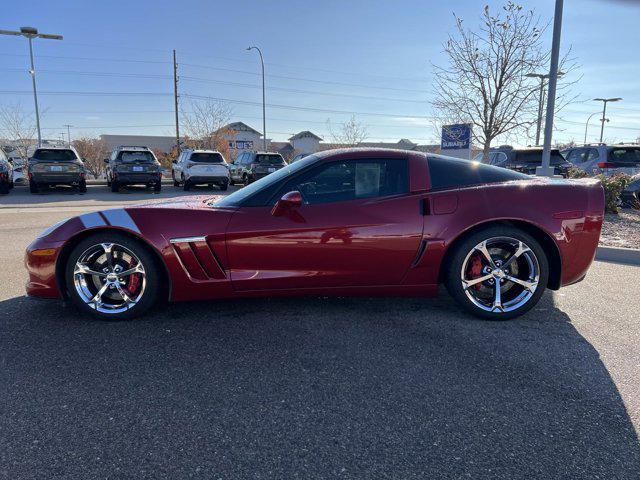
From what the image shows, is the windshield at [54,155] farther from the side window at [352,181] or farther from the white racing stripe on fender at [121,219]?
the side window at [352,181]

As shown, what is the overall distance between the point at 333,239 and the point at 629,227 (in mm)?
6814

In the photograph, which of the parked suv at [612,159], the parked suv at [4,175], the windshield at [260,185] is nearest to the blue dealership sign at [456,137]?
the parked suv at [612,159]

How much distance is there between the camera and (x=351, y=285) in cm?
348

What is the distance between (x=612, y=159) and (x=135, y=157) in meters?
15.8

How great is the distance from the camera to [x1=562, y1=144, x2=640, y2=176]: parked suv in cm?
1291

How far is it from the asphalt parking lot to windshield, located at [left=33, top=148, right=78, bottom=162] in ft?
42.4

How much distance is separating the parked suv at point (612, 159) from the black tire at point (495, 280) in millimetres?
11106

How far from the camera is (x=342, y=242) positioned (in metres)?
3.36

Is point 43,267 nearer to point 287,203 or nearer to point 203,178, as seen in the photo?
point 287,203

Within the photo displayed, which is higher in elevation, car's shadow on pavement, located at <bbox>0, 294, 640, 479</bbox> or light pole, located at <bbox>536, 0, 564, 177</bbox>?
light pole, located at <bbox>536, 0, 564, 177</bbox>

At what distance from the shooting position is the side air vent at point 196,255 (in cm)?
334

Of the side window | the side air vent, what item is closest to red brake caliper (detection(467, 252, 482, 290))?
the side window

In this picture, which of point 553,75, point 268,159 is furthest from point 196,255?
point 268,159

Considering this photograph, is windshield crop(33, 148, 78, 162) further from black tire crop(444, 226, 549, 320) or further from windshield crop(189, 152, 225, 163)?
black tire crop(444, 226, 549, 320)
